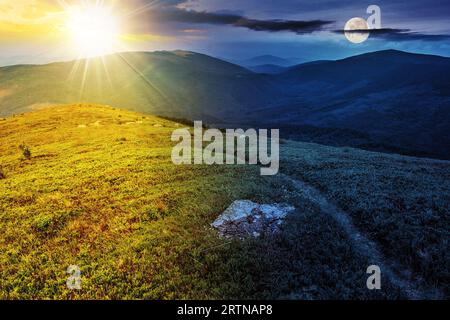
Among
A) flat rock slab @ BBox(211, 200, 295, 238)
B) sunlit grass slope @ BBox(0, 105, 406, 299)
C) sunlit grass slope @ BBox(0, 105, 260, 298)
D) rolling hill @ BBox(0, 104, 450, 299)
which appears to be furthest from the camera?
flat rock slab @ BBox(211, 200, 295, 238)

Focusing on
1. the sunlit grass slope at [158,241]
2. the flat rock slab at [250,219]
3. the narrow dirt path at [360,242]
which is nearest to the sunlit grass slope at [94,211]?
the sunlit grass slope at [158,241]

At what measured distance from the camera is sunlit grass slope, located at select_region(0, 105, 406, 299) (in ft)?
37.2

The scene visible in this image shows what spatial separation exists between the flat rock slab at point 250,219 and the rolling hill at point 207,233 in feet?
1.80

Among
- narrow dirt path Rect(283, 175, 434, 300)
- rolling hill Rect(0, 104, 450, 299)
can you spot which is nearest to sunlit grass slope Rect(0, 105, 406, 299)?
rolling hill Rect(0, 104, 450, 299)

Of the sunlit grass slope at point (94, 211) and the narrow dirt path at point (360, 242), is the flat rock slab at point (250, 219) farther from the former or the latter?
the narrow dirt path at point (360, 242)

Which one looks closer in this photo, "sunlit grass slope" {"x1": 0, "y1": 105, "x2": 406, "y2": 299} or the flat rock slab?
"sunlit grass slope" {"x1": 0, "y1": 105, "x2": 406, "y2": 299}

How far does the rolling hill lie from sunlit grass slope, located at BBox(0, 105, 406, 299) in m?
0.06

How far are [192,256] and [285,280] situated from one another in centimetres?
385

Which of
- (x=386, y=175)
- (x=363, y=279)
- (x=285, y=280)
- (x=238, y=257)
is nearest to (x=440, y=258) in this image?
(x=363, y=279)

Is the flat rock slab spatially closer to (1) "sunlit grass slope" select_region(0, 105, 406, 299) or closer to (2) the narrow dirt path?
(1) "sunlit grass slope" select_region(0, 105, 406, 299)

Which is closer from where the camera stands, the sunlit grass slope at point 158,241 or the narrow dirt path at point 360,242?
the sunlit grass slope at point 158,241

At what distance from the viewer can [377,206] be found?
18.5 metres

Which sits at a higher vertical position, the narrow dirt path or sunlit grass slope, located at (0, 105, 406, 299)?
sunlit grass slope, located at (0, 105, 406, 299)

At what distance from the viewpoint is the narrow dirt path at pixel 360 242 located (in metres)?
12.3
